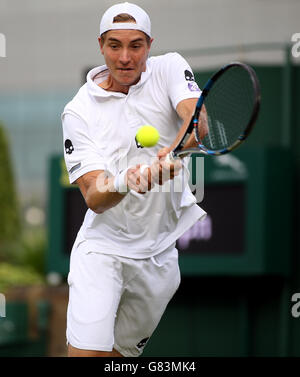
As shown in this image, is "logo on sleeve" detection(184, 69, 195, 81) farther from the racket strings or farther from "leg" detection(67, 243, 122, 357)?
"leg" detection(67, 243, 122, 357)

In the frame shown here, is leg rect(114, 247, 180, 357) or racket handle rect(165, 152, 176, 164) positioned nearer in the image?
racket handle rect(165, 152, 176, 164)

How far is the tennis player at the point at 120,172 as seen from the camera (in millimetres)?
4734

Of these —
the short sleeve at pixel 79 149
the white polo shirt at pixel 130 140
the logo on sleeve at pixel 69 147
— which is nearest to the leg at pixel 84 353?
the white polo shirt at pixel 130 140

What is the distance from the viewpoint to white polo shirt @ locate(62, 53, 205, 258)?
484 cm

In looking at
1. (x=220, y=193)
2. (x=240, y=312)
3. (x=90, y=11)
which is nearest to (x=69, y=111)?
(x=220, y=193)

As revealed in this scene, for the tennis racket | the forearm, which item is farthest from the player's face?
the forearm

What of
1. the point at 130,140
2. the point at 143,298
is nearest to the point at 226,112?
the point at 130,140

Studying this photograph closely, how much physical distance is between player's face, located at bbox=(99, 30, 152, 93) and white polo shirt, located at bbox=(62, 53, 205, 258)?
0.36ft

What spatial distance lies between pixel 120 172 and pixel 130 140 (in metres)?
0.25

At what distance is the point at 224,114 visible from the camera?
4918 mm

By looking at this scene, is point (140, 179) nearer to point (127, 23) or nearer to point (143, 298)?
point (127, 23)

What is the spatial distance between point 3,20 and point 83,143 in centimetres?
956
